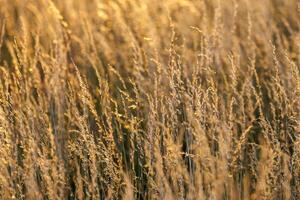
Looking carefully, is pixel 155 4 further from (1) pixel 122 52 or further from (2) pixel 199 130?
(2) pixel 199 130

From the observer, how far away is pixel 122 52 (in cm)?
481

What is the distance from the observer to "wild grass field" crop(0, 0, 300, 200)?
9.36 ft

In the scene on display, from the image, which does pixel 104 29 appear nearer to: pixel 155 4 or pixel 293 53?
pixel 155 4

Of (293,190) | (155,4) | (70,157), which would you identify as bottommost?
(293,190)

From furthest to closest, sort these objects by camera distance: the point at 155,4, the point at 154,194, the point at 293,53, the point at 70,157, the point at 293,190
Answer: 1. the point at 155,4
2. the point at 293,53
3. the point at 70,157
4. the point at 293,190
5. the point at 154,194

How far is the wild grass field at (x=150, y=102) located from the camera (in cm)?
285

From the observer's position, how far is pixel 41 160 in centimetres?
277

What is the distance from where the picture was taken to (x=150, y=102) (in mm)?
2881

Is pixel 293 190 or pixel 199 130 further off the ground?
pixel 199 130

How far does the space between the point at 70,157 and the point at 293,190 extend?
1.07 meters

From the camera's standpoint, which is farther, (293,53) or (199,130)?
(293,53)

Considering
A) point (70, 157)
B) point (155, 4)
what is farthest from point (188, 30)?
point (70, 157)

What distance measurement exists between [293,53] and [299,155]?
5.58ft

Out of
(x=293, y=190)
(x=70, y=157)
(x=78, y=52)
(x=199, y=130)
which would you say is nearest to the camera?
(x=199, y=130)
